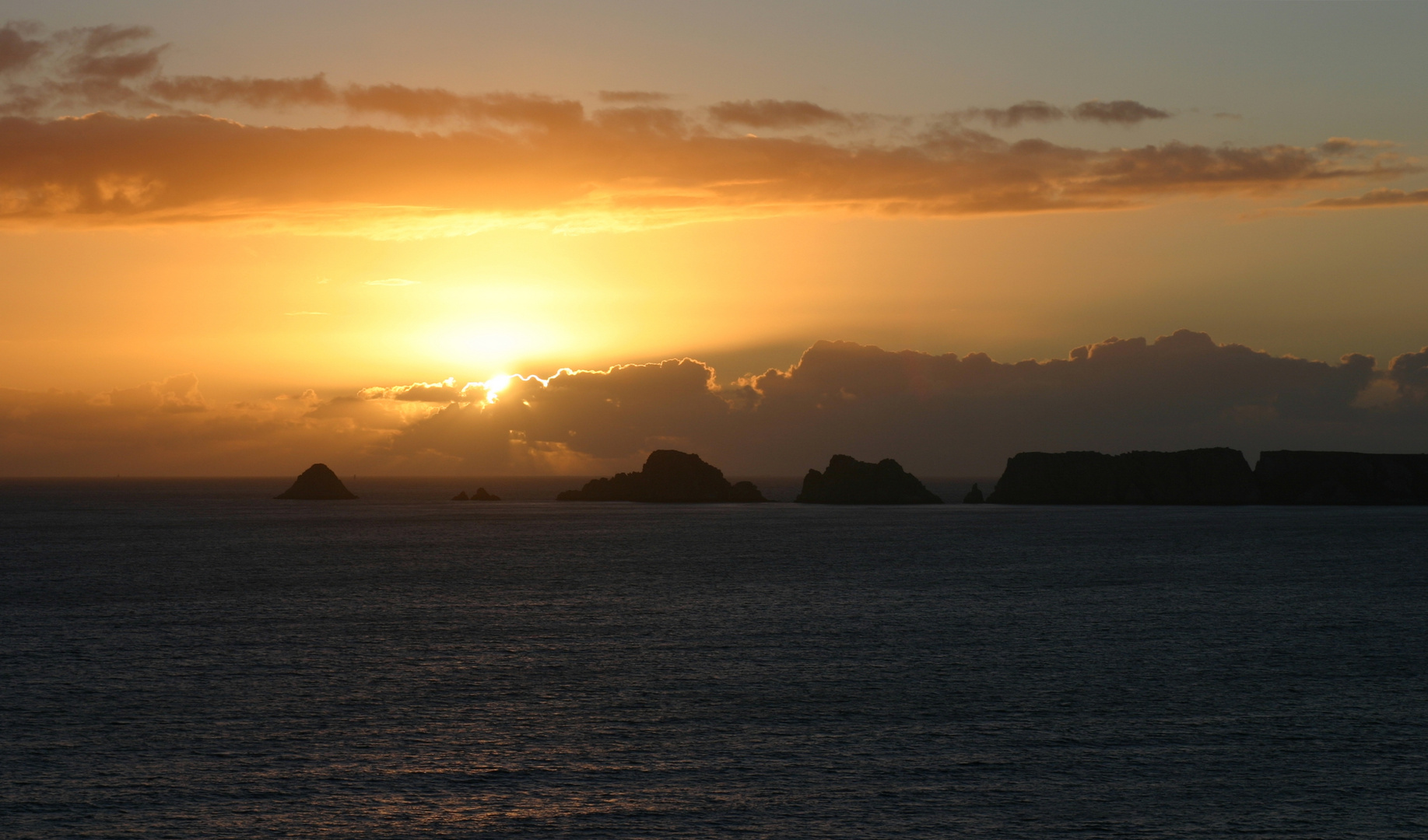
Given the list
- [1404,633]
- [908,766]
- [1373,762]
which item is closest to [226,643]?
[908,766]

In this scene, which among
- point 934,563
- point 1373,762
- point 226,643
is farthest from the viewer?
point 934,563

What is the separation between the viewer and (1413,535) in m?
136

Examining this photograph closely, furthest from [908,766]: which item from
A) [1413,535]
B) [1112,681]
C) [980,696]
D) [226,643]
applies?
[1413,535]

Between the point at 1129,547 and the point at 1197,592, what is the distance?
4316 cm

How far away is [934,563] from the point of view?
95.0 metres

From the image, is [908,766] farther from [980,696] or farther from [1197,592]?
[1197,592]

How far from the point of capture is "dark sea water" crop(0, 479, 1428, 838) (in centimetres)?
2739

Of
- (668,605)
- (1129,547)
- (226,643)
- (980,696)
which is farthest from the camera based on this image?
(1129,547)

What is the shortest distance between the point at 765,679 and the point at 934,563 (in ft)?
179

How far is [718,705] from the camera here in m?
38.4

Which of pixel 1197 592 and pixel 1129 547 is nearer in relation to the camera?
pixel 1197 592

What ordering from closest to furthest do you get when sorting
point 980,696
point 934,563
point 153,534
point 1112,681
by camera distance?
point 980,696
point 1112,681
point 934,563
point 153,534

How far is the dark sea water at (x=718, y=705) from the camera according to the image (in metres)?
27.4

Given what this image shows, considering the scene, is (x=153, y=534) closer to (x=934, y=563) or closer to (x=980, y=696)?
(x=934, y=563)
